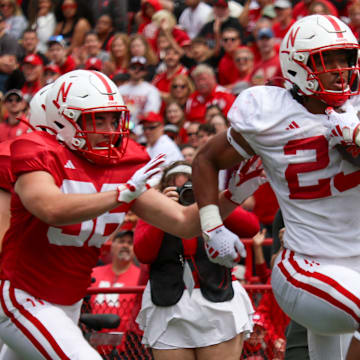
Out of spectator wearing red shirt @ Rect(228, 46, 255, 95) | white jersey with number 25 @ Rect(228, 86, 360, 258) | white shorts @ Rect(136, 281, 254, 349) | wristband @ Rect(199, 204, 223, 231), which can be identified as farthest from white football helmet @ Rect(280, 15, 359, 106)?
spectator wearing red shirt @ Rect(228, 46, 255, 95)

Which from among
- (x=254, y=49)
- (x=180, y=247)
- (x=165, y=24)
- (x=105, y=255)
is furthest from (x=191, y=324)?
(x=165, y=24)

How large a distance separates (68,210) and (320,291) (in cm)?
113

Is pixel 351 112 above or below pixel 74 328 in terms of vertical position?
above

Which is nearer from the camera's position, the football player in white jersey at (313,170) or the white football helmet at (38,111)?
the football player in white jersey at (313,170)

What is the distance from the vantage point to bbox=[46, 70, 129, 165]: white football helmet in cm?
370

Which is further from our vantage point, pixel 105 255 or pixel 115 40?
pixel 115 40

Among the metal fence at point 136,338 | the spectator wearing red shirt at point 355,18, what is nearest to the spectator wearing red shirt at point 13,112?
the metal fence at point 136,338

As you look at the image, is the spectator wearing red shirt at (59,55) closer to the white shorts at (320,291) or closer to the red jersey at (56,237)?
the red jersey at (56,237)

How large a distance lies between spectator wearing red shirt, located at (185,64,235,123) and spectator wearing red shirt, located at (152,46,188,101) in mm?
807

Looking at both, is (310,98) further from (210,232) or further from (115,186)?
(115,186)

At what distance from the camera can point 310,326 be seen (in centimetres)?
327

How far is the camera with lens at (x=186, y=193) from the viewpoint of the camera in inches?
174

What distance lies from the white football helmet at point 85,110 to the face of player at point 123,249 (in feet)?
7.22

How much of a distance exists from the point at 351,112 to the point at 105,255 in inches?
142
